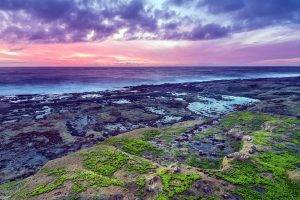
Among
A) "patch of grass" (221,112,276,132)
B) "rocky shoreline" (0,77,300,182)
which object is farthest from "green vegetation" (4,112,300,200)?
"patch of grass" (221,112,276,132)

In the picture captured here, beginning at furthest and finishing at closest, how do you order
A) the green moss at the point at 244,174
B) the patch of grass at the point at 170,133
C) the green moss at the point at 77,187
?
1. the patch of grass at the point at 170,133
2. the green moss at the point at 244,174
3. the green moss at the point at 77,187

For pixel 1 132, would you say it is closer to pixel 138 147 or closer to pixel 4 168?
pixel 4 168

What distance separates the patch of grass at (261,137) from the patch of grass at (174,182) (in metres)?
9.79

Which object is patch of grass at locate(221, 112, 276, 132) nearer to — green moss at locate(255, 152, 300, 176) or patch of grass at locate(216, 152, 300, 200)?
green moss at locate(255, 152, 300, 176)

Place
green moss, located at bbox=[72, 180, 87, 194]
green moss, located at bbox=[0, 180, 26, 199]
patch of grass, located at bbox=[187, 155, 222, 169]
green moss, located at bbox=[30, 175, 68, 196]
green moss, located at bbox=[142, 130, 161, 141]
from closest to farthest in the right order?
green moss, located at bbox=[72, 180, 87, 194] → green moss, located at bbox=[30, 175, 68, 196] → green moss, located at bbox=[0, 180, 26, 199] → patch of grass, located at bbox=[187, 155, 222, 169] → green moss, located at bbox=[142, 130, 161, 141]

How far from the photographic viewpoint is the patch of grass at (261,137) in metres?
27.2

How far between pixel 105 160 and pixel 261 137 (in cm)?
1402

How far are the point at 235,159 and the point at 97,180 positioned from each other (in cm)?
938

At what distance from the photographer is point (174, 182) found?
1895 centimetres

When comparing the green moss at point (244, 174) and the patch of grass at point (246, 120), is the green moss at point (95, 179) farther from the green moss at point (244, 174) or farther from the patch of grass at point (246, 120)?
the patch of grass at point (246, 120)

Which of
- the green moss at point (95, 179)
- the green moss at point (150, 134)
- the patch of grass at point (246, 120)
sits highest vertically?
the green moss at point (95, 179)

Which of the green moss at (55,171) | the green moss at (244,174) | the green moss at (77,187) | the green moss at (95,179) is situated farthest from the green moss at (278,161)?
the green moss at (55,171)

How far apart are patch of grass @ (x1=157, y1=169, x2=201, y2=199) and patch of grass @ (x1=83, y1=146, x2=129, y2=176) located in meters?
3.60

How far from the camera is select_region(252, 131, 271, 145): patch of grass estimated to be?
2719cm
